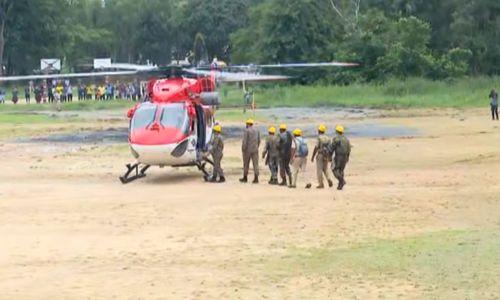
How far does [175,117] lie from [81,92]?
49235 mm

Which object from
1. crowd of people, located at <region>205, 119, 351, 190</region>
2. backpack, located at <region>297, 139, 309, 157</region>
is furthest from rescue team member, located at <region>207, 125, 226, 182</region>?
backpack, located at <region>297, 139, 309, 157</region>

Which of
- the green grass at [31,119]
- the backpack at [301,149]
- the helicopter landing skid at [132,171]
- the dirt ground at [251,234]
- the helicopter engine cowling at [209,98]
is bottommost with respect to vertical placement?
the green grass at [31,119]

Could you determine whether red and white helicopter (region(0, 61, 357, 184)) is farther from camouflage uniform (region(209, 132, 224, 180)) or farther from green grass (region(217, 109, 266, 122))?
green grass (region(217, 109, 266, 122))

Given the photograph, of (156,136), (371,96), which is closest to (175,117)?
(156,136)

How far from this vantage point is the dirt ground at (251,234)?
37.3ft

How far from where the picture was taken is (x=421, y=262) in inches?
492

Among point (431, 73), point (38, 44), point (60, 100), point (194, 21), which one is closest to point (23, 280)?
point (60, 100)

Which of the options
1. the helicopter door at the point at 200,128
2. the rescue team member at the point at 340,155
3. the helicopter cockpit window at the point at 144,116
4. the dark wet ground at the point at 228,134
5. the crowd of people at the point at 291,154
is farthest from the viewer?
the dark wet ground at the point at 228,134

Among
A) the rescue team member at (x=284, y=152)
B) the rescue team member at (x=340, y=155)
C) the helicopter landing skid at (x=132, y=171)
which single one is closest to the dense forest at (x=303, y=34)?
the helicopter landing skid at (x=132, y=171)

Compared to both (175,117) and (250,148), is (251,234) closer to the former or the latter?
(250,148)

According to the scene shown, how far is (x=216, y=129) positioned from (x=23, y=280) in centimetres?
1249

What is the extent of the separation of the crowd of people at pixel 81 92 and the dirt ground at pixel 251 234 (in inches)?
1562

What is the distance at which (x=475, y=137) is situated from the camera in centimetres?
3484

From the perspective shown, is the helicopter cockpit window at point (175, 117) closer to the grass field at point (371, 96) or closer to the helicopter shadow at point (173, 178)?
the helicopter shadow at point (173, 178)
